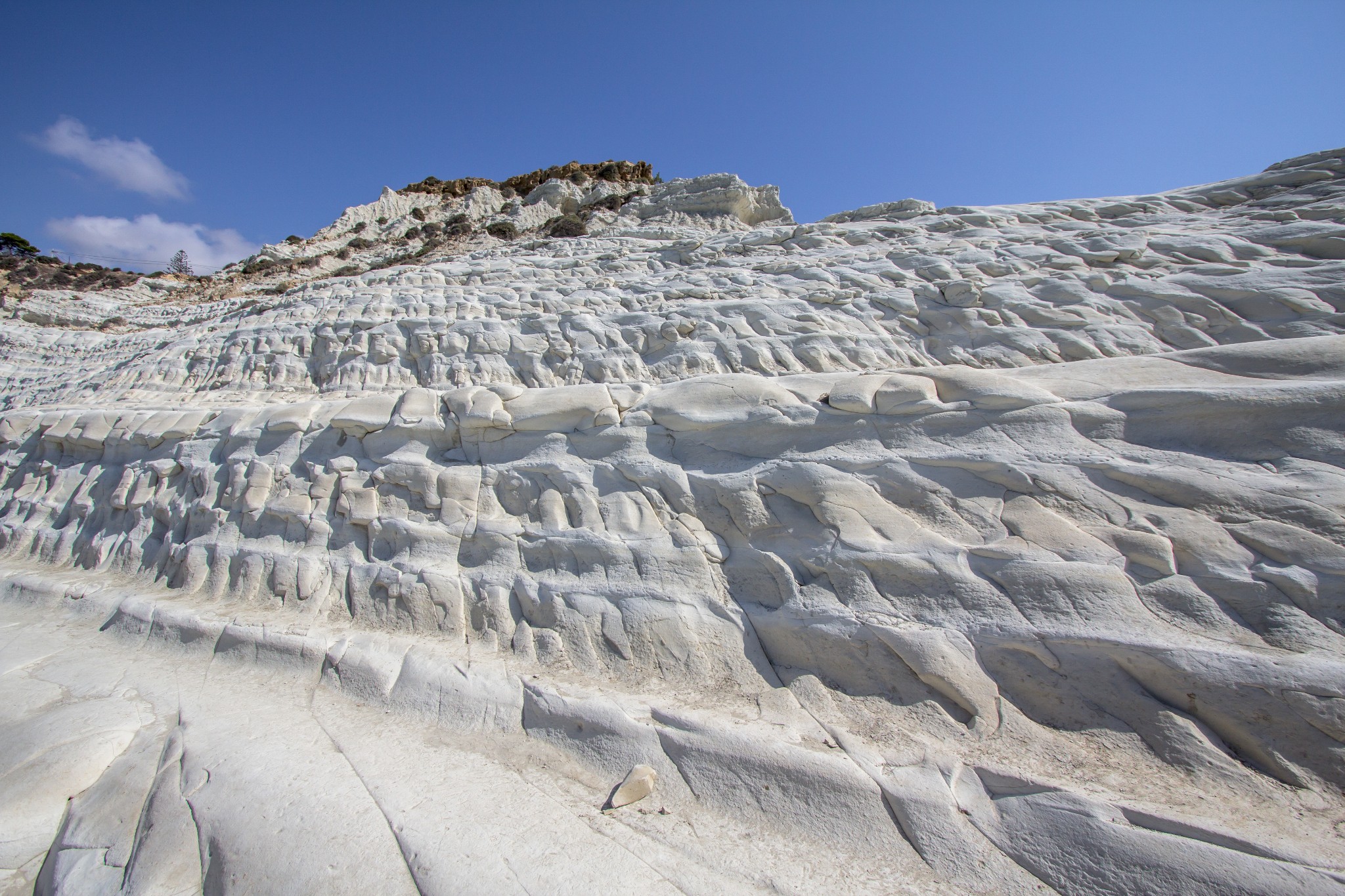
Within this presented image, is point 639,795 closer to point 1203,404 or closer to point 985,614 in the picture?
point 985,614

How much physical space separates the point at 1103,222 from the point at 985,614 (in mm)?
5789

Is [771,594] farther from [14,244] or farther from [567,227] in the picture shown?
[14,244]

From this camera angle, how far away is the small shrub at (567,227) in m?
13.9

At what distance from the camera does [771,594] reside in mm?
3100

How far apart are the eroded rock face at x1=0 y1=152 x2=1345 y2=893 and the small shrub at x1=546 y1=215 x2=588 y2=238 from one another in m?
9.14

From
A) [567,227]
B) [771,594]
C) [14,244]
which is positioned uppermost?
[14,244]

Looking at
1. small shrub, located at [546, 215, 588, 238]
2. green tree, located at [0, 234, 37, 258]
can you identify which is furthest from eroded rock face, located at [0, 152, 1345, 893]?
green tree, located at [0, 234, 37, 258]

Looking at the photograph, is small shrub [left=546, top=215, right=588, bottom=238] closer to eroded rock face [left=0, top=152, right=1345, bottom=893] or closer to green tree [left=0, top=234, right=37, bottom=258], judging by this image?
eroded rock face [left=0, top=152, right=1345, bottom=893]

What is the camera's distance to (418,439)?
451cm

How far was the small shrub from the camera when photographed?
45.5 feet

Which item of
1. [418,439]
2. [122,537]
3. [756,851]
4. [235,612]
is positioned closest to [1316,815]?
[756,851]

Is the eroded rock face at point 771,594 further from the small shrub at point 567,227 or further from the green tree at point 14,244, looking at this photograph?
the green tree at point 14,244

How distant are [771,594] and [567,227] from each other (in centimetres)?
1355

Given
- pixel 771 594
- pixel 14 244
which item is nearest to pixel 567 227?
pixel 771 594
